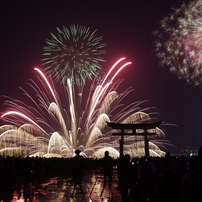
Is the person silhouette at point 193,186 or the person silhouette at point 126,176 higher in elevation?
the person silhouette at point 193,186

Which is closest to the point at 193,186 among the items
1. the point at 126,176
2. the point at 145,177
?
the point at 126,176

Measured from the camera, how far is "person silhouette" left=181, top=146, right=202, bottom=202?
2.75 metres

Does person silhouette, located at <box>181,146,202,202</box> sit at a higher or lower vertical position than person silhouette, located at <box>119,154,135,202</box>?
higher

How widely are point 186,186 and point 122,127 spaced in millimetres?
21809

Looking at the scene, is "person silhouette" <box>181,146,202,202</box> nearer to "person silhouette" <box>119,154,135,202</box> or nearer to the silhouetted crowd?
the silhouetted crowd

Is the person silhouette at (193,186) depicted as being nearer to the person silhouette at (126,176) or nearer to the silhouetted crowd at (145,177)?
the silhouetted crowd at (145,177)

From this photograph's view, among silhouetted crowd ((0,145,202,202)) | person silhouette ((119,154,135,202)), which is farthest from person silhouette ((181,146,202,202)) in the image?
person silhouette ((119,154,135,202))

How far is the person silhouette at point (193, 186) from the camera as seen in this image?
2754 millimetres

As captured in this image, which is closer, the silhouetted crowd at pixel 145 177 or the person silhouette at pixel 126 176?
the silhouetted crowd at pixel 145 177

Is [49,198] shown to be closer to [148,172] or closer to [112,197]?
[112,197]

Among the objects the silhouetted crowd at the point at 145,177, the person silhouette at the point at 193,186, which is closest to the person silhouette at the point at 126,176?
the silhouetted crowd at the point at 145,177

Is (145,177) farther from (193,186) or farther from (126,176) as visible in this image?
(193,186)

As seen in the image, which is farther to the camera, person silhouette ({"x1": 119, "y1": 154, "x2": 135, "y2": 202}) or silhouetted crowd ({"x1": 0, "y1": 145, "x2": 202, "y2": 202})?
person silhouette ({"x1": 119, "y1": 154, "x2": 135, "y2": 202})

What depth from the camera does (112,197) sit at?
28.8 ft
